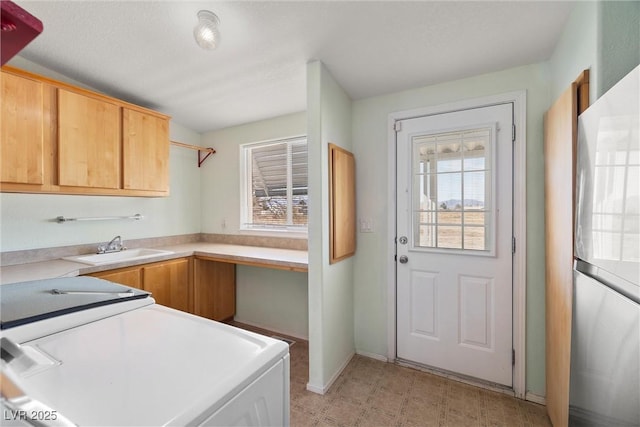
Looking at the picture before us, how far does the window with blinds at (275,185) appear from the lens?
2.80m

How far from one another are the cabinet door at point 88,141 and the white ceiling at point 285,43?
0.26 m

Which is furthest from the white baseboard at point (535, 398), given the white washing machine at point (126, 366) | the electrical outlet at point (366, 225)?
the white washing machine at point (126, 366)

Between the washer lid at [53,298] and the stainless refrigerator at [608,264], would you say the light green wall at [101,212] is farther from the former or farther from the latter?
the stainless refrigerator at [608,264]

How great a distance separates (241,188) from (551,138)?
2709 millimetres

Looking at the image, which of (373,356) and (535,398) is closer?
(535,398)

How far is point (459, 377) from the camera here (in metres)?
2.05

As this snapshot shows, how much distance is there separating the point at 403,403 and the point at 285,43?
2435mm

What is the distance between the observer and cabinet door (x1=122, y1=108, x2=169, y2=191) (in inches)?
92.5

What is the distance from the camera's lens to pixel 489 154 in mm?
1942

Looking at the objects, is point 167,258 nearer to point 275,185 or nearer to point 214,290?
point 214,290

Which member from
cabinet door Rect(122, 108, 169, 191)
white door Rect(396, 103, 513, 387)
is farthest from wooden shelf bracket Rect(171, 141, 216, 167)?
white door Rect(396, 103, 513, 387)

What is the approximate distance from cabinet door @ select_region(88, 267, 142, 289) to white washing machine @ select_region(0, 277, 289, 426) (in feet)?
3.87

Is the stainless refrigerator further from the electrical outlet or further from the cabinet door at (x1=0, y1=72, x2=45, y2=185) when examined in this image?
the cabinet door at (x1=0, y1=72, x2=45, y2=185)

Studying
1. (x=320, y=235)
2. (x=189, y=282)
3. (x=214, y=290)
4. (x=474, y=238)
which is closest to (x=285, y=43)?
(x=320, y=235)
